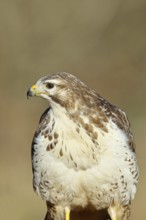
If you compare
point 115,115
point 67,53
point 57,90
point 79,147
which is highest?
point 67,53

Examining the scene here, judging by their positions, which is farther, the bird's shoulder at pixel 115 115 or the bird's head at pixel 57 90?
the bird's shoulder at pixel 115 115

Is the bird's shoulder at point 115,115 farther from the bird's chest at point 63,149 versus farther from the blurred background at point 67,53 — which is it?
the blurred background at point 67,53

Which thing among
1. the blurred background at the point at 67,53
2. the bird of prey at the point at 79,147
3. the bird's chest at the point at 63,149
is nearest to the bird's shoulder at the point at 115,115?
the bird of prey at the point at 79,147

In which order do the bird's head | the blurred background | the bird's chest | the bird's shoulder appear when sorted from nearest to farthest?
1. the bird's head
2. the bird's chest
3. the bird's shoulder
4. the blurred background

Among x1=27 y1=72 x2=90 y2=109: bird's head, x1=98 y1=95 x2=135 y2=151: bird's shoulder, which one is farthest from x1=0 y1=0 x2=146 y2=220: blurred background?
x1=27 y1=72 x2=90 y2=109: bird's head

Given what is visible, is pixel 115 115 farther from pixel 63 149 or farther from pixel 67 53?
pixel 67 53

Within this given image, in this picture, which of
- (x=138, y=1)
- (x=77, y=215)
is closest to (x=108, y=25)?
(x=138, y=1)

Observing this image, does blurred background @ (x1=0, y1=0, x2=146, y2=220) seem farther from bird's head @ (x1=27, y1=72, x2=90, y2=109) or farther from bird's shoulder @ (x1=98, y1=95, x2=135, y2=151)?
bird's head @ (x1=27, y1=72, x2=90, y2=109)

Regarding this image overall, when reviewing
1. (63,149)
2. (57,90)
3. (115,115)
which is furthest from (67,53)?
(57,90)
